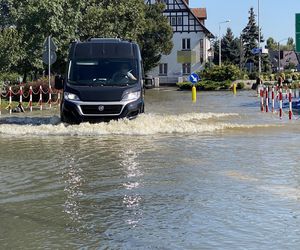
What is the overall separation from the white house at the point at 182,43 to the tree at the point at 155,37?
35.4ft

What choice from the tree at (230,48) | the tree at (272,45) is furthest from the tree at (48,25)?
the tree at (272,45)

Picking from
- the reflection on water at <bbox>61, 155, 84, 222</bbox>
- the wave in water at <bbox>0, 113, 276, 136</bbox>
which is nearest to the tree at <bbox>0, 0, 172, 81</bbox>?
the wave in water at <bbox>0, 113, 276, 136</bbox>

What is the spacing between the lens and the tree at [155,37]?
73250mm

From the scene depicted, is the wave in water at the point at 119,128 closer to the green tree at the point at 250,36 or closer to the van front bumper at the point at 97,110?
the van front bumper at the point at 97,110

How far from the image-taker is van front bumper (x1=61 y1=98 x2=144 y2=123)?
1617 centimetres

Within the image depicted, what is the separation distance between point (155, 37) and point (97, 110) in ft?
194

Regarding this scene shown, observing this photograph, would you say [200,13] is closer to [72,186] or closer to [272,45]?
[272,45]

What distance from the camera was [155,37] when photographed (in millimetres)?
74375

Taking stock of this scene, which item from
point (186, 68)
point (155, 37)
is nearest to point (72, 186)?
point (155, 37)

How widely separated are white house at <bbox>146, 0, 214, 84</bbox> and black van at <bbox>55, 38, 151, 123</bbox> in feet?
225

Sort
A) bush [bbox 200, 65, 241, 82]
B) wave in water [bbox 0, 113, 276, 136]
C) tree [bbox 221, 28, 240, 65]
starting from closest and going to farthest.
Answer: wave in water [bbox 0, 113, 276, 136], bush [bbox 200, 65, 241, 82], tree [bbox 221, 28, 240, 65]

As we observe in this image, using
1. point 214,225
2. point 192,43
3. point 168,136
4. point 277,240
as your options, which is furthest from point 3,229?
point 192,43

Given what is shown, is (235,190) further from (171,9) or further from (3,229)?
(171,9)

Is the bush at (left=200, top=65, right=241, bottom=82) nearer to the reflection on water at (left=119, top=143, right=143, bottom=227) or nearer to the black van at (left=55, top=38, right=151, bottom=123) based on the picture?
the black van at (left=55, top=38, right=151, bottom=123)
